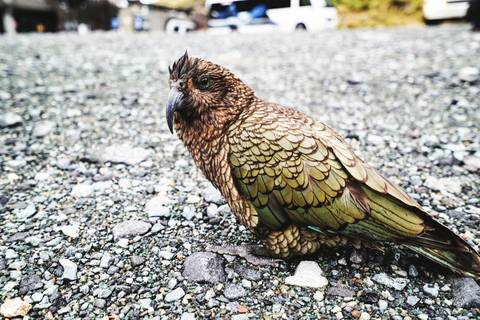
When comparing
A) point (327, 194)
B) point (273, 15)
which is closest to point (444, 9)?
point (273, 15)

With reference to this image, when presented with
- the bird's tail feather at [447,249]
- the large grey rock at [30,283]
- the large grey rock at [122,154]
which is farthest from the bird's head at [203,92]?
the large grey rock at [122,154]

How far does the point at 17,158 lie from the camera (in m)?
4.51

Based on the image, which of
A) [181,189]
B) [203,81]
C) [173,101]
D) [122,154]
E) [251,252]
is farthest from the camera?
[122,154]

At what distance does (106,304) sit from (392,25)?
17.1 meters

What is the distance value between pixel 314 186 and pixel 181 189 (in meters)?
2.10

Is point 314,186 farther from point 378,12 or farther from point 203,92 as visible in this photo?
point 378,12

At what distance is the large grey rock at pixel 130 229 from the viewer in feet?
10.6

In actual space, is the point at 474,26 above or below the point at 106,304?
above

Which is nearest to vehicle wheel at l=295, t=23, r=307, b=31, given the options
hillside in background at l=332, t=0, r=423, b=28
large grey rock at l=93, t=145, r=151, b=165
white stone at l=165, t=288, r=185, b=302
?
hillside in background at l=332, t=0, r=423, b=28

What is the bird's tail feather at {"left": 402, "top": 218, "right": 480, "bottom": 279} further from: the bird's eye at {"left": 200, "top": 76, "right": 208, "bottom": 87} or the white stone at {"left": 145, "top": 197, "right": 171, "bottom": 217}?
the white stone at {"left": 145, "top": 197, "right": 171, "bottom": 217}

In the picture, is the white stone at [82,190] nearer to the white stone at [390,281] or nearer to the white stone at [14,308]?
the white stone at [14,308]

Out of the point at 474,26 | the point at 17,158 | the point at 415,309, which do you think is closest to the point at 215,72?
the point at 415,309

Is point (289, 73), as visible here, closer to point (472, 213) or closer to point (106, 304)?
point (472, 213)

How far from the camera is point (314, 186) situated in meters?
2.49
